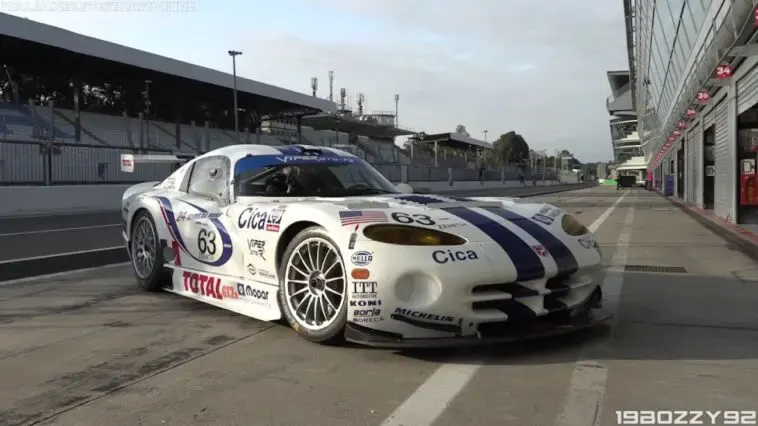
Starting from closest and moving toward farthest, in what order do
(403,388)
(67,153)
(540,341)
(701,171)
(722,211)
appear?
1. (403,388)
2. (540,341)
3. (722,211)
4. (67,153)
5. (701,171)

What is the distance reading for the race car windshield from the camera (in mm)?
5543

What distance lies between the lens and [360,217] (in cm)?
435

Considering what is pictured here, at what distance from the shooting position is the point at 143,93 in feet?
152

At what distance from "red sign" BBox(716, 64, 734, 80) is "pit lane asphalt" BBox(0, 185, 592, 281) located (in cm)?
1392

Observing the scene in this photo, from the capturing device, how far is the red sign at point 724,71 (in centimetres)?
1501

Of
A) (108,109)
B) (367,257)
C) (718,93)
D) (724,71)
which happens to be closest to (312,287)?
(367,257)

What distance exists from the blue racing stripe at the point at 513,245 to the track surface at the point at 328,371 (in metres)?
0.58

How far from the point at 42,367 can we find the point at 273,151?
2.72m

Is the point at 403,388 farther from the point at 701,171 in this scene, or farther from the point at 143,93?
the point at 143,93

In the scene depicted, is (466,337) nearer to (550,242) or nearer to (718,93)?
(550,242)

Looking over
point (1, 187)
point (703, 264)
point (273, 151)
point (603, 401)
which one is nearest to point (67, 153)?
point (1, 187)

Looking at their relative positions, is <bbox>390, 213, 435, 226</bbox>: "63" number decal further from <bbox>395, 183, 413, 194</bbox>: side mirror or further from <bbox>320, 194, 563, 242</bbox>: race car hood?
<bbox>395, 183, 413, 194</bbox>: side mirror

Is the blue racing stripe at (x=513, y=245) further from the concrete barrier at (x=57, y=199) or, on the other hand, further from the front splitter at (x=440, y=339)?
the concrete barrier at (x=57, y=199)

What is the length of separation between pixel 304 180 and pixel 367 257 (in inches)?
70.1
